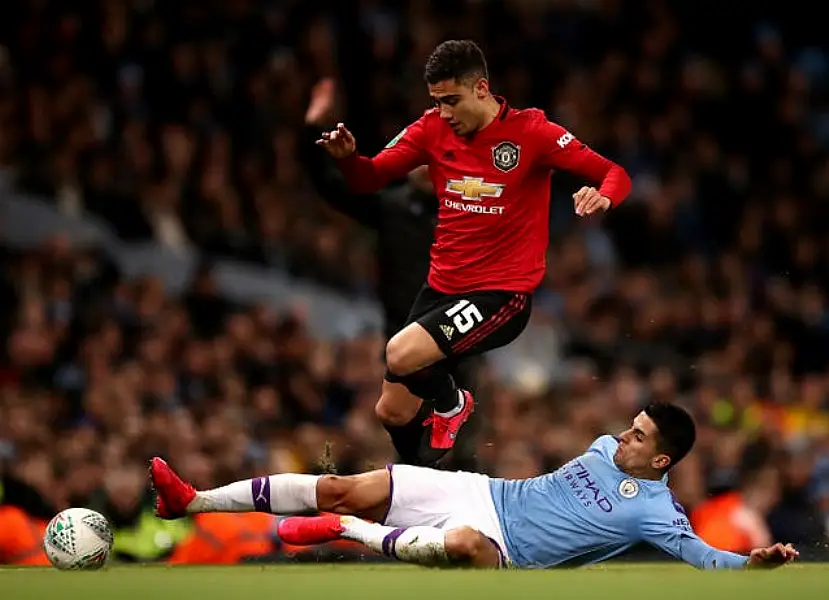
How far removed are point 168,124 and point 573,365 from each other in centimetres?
400

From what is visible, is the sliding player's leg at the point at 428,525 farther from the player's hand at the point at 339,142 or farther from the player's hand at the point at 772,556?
the player's hand at the point at 339,142

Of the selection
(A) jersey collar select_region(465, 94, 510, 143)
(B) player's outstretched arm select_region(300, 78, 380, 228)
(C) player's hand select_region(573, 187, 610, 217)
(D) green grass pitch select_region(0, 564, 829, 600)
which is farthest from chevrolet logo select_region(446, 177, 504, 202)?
(D) green grass pitch select_region(0, 564, 829, 600)

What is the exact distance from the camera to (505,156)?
9.35 meters

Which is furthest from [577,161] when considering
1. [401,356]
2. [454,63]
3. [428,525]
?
[428,525]

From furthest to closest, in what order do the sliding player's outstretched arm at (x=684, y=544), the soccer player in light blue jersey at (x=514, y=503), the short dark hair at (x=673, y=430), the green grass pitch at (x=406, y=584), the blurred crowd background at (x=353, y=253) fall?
the blurred crowd background at (x=353, y=253), the short dark hair at (x=673, y=430), the soccer player in light blue jersey at (x=514, y=503), the sliding player's outstretched arm at (x=684, y=544), the green grass pitch at (x=406, y=584)

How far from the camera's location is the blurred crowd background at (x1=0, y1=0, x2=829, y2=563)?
522 inches

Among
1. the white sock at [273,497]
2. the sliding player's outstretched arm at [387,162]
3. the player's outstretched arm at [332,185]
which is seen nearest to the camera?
the white sock at [273,497]

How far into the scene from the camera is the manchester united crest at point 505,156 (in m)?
9.34

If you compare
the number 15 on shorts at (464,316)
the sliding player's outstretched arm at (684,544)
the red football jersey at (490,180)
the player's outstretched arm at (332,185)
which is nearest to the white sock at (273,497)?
the number 15 on shorts at (464,316)

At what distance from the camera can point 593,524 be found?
900 cm

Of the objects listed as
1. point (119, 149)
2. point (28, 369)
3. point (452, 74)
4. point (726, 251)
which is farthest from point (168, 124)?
point (452, 74)

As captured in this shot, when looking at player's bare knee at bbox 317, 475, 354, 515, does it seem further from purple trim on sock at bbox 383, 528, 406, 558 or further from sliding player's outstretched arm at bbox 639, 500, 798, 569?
sliding player's outstretched arm at bbox 639, 500, 798, 569

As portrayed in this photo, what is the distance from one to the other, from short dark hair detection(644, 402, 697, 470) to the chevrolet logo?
134 cm

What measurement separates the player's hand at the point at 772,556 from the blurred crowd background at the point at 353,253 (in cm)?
393
